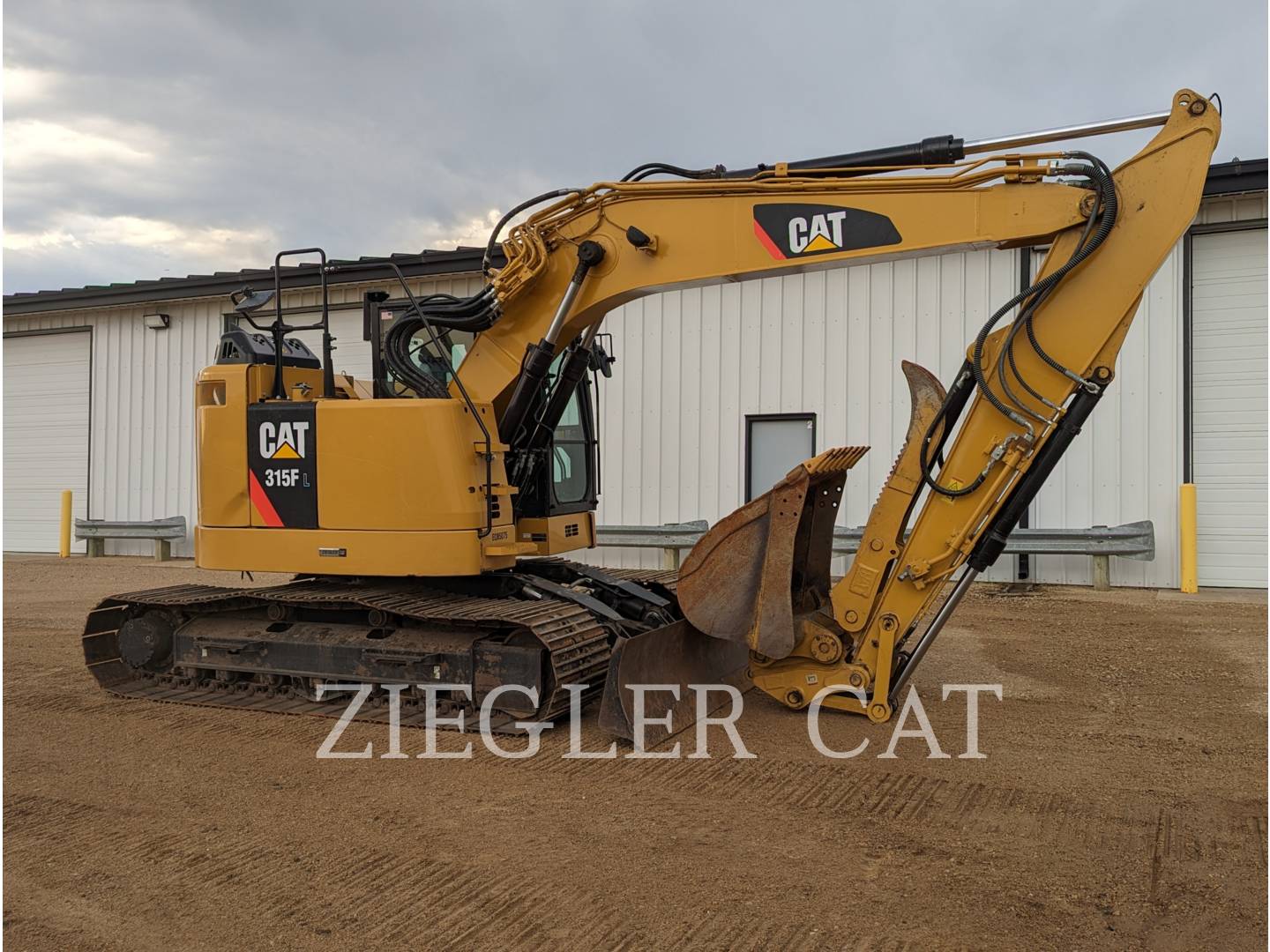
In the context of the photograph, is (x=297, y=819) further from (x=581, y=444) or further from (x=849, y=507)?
(x=849, y=507)

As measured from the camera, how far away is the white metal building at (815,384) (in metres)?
11.8

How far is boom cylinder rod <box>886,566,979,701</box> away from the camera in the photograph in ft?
18.3

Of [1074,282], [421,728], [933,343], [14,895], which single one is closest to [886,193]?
[1074,282]

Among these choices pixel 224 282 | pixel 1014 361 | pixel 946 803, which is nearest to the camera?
pixel 946 803

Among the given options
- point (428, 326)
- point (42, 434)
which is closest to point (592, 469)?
point (428, 326)

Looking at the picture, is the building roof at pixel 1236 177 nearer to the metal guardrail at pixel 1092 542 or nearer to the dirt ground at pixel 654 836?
the metal guardrail at pixel 1092 542

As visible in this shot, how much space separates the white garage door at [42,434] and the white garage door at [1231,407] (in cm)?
1708

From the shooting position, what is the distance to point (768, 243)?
5.80 m

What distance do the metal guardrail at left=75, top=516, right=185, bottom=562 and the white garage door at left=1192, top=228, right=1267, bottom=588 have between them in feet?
47.4

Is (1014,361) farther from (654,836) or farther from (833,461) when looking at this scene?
(654,836)

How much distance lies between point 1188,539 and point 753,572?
8047 mm

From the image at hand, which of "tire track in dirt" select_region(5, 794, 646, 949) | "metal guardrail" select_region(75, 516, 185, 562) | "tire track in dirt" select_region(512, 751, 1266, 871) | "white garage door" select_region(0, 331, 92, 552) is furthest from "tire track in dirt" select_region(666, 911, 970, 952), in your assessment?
"white garage door" select_region(0, 331, 92, 552)

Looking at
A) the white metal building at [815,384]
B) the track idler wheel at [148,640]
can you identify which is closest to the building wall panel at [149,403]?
the white metal building at [815,384]

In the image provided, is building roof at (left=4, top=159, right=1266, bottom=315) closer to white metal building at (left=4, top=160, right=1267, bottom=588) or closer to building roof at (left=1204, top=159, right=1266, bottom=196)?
white metal building at (left=4, top=160, right=1267, bottom=588)
